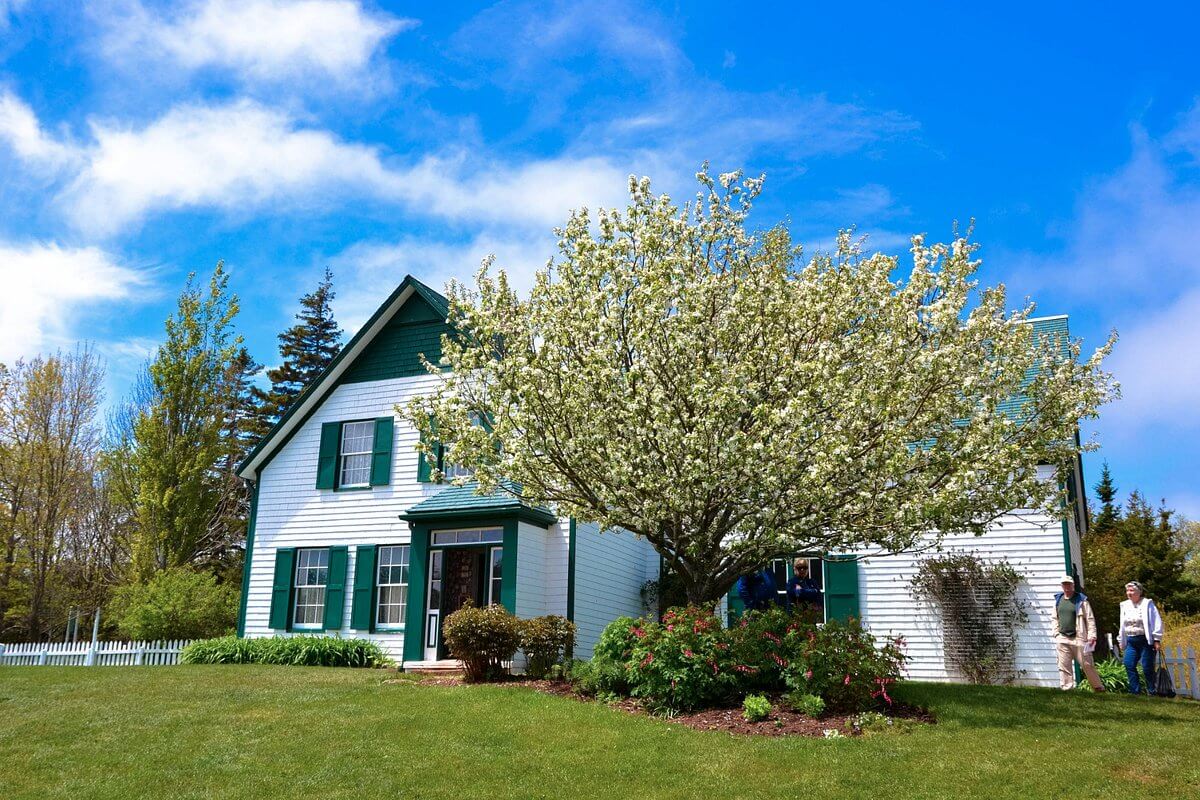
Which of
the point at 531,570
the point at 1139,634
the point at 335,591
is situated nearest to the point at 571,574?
the point at 531,570

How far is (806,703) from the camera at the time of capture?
1068 cm

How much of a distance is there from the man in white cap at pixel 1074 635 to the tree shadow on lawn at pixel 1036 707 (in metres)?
0.94

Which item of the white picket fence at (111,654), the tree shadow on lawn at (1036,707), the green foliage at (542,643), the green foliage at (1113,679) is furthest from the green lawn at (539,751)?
the white picket fence at (111,654)

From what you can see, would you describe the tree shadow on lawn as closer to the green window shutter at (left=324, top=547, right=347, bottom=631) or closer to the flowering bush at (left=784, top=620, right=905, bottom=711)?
the flowering bush at (left=784, top=620, right=905, bottom=711)

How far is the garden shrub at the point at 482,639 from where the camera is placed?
1386 centimetres

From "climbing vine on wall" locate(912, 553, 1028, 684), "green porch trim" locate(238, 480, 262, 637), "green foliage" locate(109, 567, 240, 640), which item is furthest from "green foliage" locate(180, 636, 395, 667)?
"climbing vine on wall" locate(912, 553, 1028, 684)

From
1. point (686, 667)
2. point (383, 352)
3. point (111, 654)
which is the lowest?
point (111, 654)

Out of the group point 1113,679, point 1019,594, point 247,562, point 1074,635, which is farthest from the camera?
point 247,562

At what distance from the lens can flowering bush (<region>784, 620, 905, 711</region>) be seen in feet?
35.5

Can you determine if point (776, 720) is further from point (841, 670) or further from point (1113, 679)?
point (1113, 679)

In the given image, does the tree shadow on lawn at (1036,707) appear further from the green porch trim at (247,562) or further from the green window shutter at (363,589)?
the green porch trim at (247,562)

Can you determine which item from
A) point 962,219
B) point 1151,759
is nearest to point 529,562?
point 962,219

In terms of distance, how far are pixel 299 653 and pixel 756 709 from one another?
10319mm

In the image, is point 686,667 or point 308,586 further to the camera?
point 308,586
